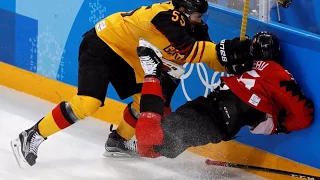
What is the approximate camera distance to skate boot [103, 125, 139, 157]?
404 centimetres

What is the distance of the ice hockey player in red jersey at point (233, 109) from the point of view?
3486 mm

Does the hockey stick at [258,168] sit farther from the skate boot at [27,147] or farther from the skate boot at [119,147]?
the skate boot at [27,147]

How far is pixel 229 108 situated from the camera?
359cm

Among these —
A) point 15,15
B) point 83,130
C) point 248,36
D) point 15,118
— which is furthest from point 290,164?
point 15,15

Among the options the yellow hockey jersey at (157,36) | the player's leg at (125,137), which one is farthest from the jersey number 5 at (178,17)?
the player's leg at (125,137)

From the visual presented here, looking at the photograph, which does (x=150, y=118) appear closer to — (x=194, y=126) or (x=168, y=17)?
(x=194, y=126)

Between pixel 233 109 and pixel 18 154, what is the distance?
1047 mm

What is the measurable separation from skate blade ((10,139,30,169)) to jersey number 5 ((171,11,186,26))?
0.97 m

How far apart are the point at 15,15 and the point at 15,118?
0.79 meters

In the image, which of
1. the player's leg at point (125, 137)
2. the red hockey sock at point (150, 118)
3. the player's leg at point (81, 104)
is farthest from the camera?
the player's leg at point (125, 137)

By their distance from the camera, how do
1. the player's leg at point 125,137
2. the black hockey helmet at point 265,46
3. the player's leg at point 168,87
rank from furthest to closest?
the player's leg at point 125,137 < the player's leg at point 168,87 < the black hockey helmet at point 265,46

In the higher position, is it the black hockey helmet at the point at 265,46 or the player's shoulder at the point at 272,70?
the black hockey helmet at the point at 265,46

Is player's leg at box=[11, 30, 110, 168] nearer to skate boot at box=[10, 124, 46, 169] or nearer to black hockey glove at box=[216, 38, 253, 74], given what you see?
skate boot at box=[10, 124, 46, 169]

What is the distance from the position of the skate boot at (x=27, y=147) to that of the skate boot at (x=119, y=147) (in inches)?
17.0
